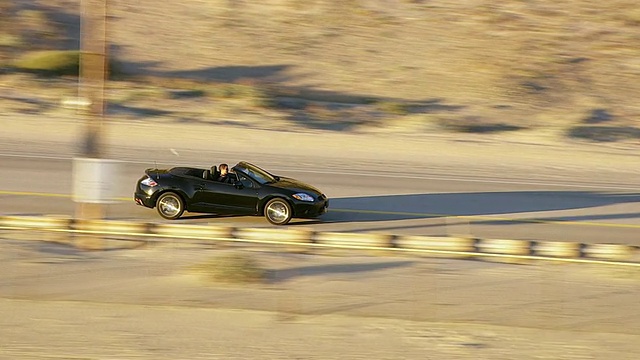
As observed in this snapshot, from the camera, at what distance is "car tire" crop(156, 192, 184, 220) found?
56.2 feet

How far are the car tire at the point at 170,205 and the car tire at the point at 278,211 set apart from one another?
1.52m

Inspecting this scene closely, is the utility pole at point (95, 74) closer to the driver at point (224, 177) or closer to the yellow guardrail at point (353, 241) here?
the yellow guardrail at point (353, 241)

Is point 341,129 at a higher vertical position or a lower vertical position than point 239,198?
higher

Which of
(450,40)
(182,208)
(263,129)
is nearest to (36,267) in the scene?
(182,208)

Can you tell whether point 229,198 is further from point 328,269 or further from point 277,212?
point 328,269

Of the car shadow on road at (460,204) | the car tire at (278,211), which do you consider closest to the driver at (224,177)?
the car tire at (278,211)

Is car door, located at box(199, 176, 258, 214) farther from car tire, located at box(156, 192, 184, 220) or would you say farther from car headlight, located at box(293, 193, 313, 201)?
car headlight, located at box(293, 193, 313, 201)

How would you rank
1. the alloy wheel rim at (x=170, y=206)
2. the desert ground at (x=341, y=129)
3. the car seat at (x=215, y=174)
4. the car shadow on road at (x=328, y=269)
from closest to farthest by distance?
the desert ground at (x=341, y=129), the car shadow on road at (x=328, y=269), the alloy wheel rim at (x=170, y=206), the car seat at (x=215, y=174)

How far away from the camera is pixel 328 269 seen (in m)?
13.6

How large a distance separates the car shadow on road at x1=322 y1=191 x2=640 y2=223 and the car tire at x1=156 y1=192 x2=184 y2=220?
2625 millimetres

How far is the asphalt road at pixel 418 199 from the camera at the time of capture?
17531 mm

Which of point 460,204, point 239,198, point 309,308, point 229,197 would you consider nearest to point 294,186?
point 239,198

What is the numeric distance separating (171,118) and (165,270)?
16.8m

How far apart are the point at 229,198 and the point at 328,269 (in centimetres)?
408
